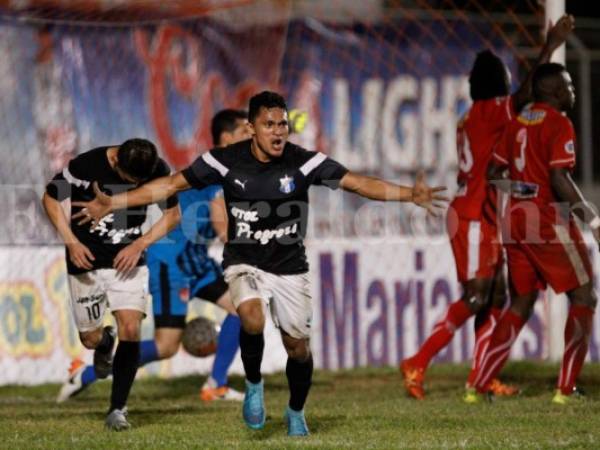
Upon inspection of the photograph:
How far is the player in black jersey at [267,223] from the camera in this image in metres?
8.20

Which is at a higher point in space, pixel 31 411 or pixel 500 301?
pixel 500 301

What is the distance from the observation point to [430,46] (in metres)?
16.4

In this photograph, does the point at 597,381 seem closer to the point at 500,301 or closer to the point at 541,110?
the point at 500,301

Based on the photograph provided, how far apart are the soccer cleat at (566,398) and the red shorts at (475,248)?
1038mm

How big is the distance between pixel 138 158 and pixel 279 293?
1282 mm

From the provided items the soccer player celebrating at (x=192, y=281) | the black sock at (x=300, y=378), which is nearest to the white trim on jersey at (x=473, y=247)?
the soccer player celebrating at (x=192, y=281)

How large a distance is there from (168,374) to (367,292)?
2.12 meters

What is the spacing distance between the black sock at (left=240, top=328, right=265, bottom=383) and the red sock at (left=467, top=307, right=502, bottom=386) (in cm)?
269

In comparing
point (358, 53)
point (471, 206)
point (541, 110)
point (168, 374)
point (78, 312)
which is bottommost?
point (168, 374)

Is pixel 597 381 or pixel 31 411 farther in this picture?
pixel 597 381

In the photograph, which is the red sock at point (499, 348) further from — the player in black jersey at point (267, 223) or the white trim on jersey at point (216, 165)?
the white trim on jersey at point (216, 165)

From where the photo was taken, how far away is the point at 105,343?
32.2 feet

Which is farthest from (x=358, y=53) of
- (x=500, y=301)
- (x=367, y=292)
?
(x=500, y=301)

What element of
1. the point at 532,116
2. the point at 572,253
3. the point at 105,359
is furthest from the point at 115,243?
the point at 572,253
